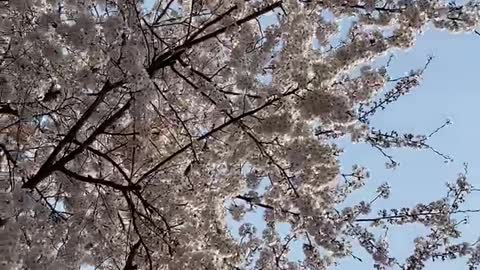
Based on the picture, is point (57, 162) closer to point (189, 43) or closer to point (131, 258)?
point (131, 258)

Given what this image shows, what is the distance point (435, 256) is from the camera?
5.85m

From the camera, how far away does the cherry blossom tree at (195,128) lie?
4.55 meters

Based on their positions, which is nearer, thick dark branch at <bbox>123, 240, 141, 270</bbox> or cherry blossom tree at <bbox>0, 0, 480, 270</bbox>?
cherry blossom tree at <bbox>0, 0, 480, 270</bbox>

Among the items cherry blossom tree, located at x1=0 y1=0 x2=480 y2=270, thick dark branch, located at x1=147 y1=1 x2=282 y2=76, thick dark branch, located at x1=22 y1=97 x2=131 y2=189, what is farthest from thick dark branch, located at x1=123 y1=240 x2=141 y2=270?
thick dark branch, located at x1=147 y1=1 x2=282 y2=76

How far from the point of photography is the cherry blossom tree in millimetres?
4547

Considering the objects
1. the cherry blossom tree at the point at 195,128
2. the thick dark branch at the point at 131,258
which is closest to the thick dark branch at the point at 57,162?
the cherry blossom tree at the point at 195,128

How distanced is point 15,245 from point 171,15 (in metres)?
2.52

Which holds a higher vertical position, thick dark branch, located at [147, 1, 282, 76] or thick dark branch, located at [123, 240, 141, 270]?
thick dark branch, located at [147, 1, 282, 76]

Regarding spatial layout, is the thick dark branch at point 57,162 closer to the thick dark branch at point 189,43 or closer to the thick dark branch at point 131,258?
the thick dark branch at point 189,43

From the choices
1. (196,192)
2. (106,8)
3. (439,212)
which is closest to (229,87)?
(196,192)

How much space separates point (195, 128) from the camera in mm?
5961

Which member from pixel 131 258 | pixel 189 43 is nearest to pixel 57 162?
pixel 131 258

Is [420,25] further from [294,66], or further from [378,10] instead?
[294,66]

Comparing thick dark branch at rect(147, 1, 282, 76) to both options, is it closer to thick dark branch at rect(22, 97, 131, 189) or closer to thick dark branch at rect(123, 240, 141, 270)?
thick dark branch at rect(22, 97, 131, 189)
